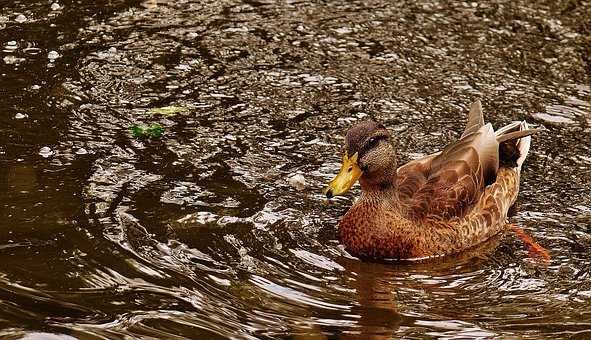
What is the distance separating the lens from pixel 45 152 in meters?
9.21

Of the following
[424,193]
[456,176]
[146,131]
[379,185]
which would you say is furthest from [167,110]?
[456,176]

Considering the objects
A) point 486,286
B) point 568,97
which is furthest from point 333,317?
point 568,97

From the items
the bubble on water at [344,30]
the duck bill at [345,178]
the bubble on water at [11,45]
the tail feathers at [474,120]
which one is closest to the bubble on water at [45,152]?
the bubble on water at [11,45]

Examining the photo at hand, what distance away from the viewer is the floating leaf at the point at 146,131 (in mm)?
9750

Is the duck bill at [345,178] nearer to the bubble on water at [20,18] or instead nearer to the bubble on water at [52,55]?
the bubble on water at [52,55]

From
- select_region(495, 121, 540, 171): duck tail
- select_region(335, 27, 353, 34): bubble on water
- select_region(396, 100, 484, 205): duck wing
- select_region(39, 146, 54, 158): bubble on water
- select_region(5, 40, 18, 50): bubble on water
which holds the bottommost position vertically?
select_region(335, 27, 353, 34): bubble on water

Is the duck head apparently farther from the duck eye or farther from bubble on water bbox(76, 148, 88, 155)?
bubble on water bbox(76, 148, 88, 155)

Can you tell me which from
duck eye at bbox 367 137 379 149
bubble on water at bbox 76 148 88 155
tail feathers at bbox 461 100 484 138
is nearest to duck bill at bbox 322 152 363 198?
duck eye at bbox 367 137 379 149

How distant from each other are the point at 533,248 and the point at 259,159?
8.33 feet

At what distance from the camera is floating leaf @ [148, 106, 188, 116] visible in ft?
33.6

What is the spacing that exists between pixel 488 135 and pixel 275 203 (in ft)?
6.45

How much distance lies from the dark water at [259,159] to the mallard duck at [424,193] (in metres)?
0.18

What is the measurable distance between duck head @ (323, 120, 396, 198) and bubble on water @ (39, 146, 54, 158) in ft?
8.45

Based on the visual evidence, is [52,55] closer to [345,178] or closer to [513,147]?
[345,178]
